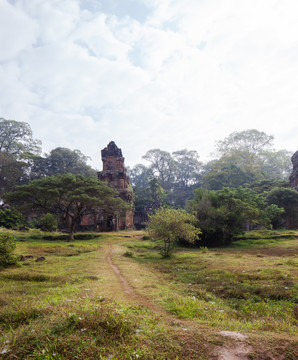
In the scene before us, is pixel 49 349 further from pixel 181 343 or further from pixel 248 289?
pixel 248 289

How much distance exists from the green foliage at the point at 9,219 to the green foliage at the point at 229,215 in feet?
78.9

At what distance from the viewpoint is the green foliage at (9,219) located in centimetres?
2913

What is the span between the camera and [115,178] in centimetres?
3969

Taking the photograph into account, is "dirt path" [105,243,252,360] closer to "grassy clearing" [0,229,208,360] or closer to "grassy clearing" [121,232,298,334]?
"grassy clearing" [0,229,208,360]

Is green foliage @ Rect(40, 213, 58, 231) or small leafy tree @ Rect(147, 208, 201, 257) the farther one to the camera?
green foliage @ Rect(40, 213, 58, 231)

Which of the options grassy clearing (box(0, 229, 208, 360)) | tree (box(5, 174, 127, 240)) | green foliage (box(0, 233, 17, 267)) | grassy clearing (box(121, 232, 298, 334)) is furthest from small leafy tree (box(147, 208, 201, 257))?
tree (box(5, 174, 127, 240))

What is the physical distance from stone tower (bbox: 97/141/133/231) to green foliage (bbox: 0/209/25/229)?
1189cm

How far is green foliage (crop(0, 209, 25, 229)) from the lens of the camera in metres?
29.1

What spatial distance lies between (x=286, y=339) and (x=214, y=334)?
953 mm

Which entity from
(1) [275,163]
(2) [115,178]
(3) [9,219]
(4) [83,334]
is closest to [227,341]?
(4) [83,334]

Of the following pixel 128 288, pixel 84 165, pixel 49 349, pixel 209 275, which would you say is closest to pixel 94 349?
pixel 49 349

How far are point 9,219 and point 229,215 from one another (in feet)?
91.5

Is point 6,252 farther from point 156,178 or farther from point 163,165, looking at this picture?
point 163,165

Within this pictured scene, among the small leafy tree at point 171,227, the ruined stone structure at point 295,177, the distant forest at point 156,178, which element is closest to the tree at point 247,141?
the distant forest at point 156,178
